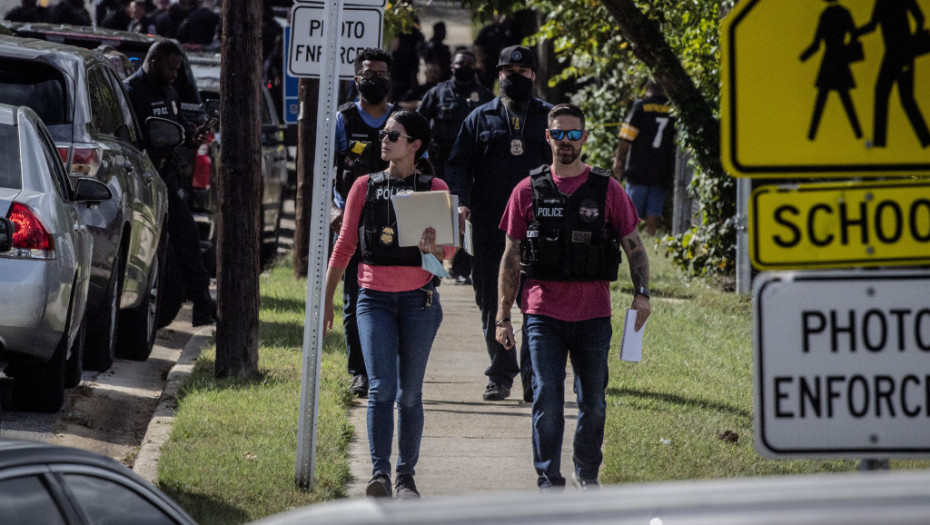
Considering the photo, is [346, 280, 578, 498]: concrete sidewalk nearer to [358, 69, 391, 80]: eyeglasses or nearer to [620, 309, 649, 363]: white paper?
[620, 309, 649, 363]: white paper

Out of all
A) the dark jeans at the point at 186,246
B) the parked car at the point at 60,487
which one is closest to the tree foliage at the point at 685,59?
the dark jeans at the point at 186,246

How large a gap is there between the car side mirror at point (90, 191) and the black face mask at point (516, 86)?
237cm

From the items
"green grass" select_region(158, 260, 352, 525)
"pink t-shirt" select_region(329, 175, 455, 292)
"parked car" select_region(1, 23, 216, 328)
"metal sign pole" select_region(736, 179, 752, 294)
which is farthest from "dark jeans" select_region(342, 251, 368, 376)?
"metal sign pole" select_region(736, 179, 752, 294)

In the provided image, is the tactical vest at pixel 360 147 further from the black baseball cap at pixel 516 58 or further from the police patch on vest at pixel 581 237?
the police patch on vest at pixel 581 237

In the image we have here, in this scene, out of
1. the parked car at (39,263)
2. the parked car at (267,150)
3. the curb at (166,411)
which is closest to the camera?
the curb at (166,411)

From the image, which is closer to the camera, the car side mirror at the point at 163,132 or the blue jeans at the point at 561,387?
the blue jeans at the point at 561,387

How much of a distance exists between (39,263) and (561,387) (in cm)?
266

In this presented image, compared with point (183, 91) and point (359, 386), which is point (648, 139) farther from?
point (359, 386)

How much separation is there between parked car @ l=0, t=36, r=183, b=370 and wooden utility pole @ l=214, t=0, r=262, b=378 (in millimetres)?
670

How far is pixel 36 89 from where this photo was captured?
875 cm

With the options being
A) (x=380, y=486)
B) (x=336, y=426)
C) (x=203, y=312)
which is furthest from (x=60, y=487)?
(x=203, y=312)

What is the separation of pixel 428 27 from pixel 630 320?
41.1 meters

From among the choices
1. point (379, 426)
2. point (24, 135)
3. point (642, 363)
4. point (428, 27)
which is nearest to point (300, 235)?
point (642, 363)

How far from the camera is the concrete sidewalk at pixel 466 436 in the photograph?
6988 mm
